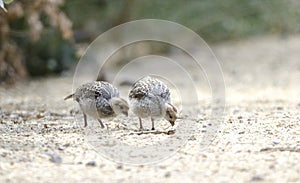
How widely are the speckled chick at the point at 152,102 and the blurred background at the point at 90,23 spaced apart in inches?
123

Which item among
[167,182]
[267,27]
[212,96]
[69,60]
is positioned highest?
[267,27]

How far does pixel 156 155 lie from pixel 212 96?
4264mm

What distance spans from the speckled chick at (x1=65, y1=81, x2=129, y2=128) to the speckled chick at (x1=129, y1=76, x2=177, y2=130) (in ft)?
0.49

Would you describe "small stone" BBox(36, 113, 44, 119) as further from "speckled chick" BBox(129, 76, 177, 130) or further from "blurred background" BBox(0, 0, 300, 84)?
"blurred background" BBox(0, 0, 300, 84)

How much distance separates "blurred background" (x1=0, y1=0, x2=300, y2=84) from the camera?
944 cm

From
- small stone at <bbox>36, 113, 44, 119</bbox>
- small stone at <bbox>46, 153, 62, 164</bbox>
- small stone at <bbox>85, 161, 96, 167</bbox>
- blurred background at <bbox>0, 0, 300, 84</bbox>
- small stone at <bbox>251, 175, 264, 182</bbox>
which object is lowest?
small stone at <bbox>251, 175, 264, 182</bbox>

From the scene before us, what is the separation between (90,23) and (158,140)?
283 inches

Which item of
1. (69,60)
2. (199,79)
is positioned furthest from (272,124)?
(69,60)

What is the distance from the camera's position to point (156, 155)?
475 centimetres

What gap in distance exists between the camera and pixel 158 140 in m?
5.24

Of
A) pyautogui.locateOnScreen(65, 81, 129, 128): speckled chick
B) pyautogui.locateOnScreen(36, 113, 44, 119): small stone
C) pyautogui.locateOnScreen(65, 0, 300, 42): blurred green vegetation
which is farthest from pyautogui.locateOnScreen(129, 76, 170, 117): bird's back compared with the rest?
pyautogui.locateOnScreen(65, 0, 300, 42): blurred green vegetation

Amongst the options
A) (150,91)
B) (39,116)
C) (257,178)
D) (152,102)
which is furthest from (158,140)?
(39,116)

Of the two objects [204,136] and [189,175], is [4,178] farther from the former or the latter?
[204,136]

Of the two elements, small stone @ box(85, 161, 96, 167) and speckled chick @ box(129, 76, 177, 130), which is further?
speckled chick @ box(129, 76, 177, 130)
